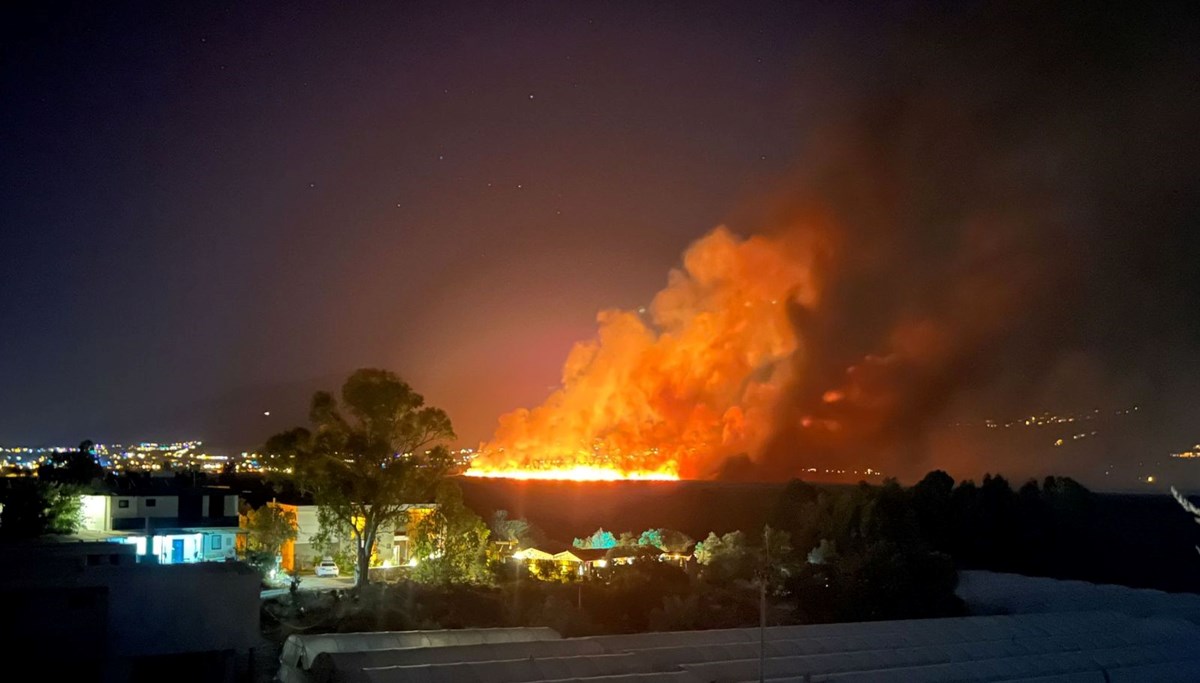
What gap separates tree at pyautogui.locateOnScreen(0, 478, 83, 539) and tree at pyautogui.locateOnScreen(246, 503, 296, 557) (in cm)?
477

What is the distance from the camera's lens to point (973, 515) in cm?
4972

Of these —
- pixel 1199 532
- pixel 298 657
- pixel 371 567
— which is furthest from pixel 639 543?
pixel 1199 532

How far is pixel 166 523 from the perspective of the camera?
2884cm

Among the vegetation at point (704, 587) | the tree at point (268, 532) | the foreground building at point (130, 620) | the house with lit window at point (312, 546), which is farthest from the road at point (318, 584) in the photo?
the foreground building at point (130, 620)

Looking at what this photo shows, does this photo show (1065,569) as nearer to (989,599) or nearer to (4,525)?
(989,599)

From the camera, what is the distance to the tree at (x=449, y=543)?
83.7ft

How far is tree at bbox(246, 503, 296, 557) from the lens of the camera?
28089mm

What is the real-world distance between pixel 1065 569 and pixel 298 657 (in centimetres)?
4379

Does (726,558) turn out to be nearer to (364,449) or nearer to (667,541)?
(667,541)

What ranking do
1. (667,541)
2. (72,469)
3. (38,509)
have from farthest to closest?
(667,541) → (72,469) → (38,509)

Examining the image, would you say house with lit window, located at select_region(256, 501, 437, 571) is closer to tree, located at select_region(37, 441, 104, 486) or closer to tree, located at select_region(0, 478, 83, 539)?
tree, located at select_region(37, 441, 104, 486)

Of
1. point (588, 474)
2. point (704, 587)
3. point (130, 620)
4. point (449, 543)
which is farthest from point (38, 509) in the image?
point (588, 474)

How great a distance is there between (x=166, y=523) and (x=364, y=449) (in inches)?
333

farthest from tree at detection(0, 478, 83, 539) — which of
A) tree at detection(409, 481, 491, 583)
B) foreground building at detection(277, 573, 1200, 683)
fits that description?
foreground building at detection(277, 573, 1200, 683)
